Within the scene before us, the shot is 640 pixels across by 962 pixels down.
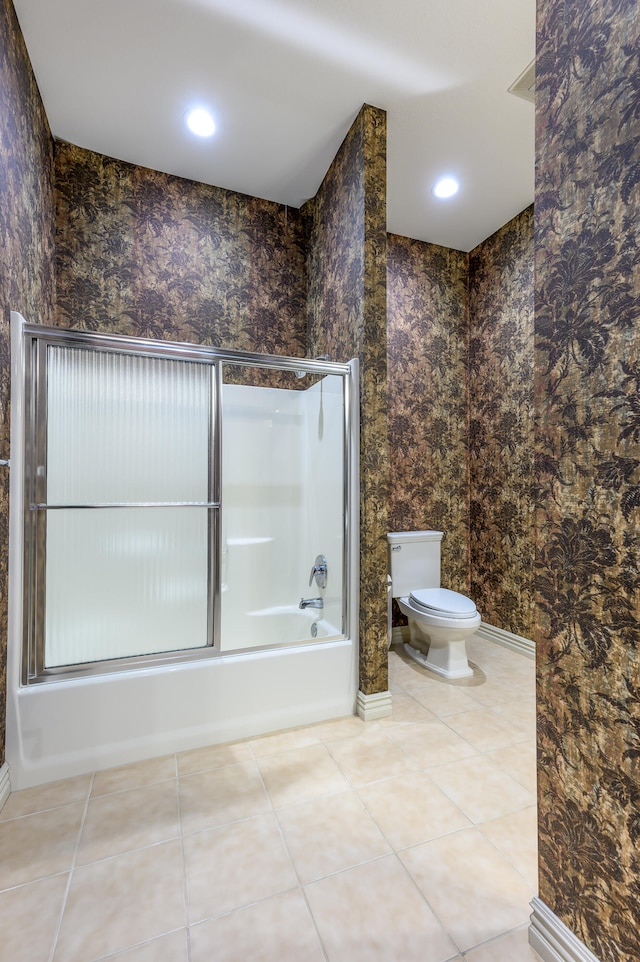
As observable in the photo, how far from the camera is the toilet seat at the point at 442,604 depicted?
2451mm

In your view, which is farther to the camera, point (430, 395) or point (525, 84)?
point (430, 395)

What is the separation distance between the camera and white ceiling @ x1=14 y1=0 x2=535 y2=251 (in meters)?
1.69

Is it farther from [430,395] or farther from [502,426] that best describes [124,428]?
[502,426]

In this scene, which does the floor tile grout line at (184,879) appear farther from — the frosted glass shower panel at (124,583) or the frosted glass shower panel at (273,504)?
the frosted glass shower panel at (273,504)

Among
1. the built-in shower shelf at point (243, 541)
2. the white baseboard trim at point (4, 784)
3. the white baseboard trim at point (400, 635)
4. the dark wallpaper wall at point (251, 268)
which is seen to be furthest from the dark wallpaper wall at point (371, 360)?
the white baseboard trim at point (4, 784)

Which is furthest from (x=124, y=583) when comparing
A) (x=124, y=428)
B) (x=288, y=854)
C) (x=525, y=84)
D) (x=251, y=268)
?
(x=525, y=84)

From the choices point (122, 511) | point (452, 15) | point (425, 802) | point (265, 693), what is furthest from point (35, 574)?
point (452, 15)

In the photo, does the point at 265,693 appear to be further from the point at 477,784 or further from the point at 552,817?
the point at 552,817

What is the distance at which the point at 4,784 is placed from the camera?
1515 millimetres

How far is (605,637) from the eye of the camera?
871 mm

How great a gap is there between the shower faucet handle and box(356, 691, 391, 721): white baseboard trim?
612mm

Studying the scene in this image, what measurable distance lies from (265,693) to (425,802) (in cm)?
78

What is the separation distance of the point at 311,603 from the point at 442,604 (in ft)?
2.62

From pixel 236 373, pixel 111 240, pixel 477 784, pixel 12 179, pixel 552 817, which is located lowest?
pixel 477 784
